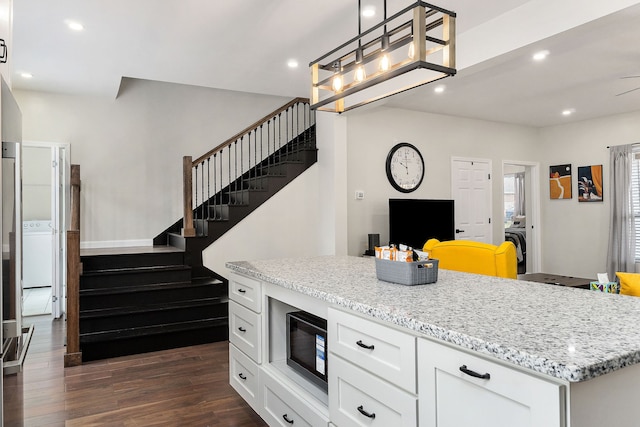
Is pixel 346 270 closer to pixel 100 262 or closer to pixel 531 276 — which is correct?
pixel 100 262

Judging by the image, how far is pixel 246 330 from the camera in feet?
8.93

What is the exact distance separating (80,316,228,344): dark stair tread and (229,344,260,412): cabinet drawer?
4.82 feet

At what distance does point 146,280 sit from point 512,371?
4.23 metres

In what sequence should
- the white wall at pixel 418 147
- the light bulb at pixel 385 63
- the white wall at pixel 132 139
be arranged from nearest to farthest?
the light bulb at pixel 385 63, the white wall at pixel 132 139, the white wall at pixel 418 147

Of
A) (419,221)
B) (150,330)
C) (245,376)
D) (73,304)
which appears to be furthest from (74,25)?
(419,221)

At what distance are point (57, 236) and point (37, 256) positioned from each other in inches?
71.3

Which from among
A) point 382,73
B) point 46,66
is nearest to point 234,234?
point 46,66

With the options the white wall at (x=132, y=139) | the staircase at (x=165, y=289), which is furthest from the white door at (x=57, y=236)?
the staircase at (x=165, y=289)

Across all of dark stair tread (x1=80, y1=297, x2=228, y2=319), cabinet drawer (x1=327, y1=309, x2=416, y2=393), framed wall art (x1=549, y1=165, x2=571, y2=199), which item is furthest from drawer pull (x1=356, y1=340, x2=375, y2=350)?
framed wall art (x1=549, y1=165, x2=571, y2=199)

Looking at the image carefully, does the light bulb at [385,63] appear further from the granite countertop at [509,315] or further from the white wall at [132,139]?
the white wall at [132,139]

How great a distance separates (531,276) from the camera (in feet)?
23.8

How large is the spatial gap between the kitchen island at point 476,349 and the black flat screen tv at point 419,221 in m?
3.57

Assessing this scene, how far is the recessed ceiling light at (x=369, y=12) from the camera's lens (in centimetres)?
319

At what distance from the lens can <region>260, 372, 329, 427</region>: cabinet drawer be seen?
2.00 meters
